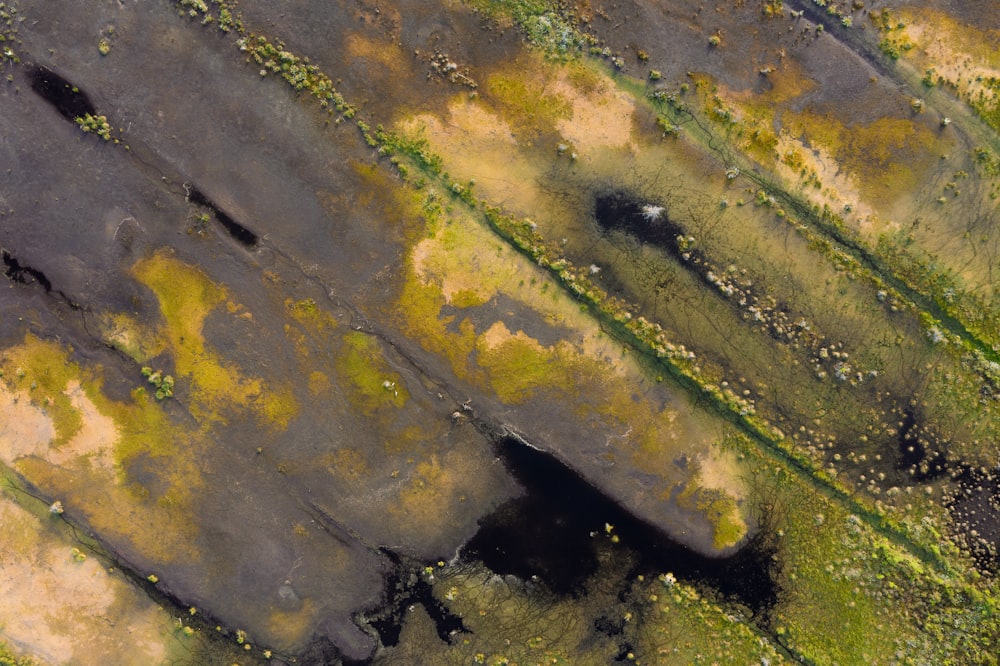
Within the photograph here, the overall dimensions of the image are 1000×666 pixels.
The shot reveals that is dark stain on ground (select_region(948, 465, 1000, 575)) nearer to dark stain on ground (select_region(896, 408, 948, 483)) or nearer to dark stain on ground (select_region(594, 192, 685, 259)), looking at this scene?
dark stain on ground (select_region(896, 408, 948, 483))

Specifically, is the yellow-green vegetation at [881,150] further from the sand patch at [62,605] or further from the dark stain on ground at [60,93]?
the sand patch at [62,605]

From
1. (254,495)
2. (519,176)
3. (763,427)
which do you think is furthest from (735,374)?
(254,495)

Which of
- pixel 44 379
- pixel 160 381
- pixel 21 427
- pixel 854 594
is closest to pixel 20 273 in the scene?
pixel 44 379

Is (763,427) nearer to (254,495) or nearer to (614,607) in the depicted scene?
(614,607)

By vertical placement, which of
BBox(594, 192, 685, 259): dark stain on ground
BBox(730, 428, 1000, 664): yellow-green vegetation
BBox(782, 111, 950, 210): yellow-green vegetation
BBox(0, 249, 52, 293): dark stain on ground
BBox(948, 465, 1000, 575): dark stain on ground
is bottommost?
BBox(0, 249, 52, 293): dark stain on ground

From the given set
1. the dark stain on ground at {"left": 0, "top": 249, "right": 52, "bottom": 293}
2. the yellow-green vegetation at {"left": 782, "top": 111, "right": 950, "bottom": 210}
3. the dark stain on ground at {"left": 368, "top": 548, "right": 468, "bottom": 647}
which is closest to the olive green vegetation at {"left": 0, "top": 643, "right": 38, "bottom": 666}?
the dark stain on ground at {"left": 368, "top": 548, "right": 468, "bottom": 647}

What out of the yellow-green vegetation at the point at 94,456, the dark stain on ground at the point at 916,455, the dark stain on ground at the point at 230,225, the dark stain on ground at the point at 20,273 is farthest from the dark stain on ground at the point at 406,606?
the dark stain on ground at the point at 916,455

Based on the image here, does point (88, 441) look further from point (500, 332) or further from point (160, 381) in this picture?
point (500, 332)
